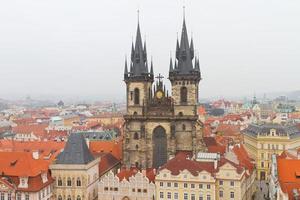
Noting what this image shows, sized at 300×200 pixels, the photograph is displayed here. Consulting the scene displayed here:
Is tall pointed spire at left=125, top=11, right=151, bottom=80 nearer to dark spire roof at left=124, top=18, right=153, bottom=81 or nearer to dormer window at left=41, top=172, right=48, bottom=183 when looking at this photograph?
dark spire roof at left=124, top=18, right=153, bottom=81

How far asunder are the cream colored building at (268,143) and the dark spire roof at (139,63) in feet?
103

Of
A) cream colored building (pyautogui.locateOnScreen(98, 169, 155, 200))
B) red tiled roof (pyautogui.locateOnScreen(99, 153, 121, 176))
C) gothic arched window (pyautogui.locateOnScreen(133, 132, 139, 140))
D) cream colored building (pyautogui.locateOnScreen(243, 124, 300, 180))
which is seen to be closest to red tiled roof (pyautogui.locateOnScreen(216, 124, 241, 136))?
cream colored building (pyautogui.locateOnScreen(243, 124, 300, 180))

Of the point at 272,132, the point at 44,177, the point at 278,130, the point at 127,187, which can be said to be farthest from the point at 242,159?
the point at 44,177

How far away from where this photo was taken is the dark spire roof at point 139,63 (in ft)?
289

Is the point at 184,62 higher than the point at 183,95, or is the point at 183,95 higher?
the point at 184,62

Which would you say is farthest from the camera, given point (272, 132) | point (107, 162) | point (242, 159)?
point (272, 132)

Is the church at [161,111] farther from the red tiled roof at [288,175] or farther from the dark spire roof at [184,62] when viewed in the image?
the red tiled roof at [288,175]

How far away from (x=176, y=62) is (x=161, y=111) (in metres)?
10.8

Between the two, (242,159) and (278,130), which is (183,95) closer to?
(242,159)

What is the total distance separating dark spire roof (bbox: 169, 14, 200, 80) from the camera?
279 ft

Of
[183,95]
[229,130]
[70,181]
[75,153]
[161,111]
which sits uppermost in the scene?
[183,95]

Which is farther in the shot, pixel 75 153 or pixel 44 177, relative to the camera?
pixel 75 153

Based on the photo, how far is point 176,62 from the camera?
8588cm

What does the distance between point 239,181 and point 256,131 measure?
3988 cm
